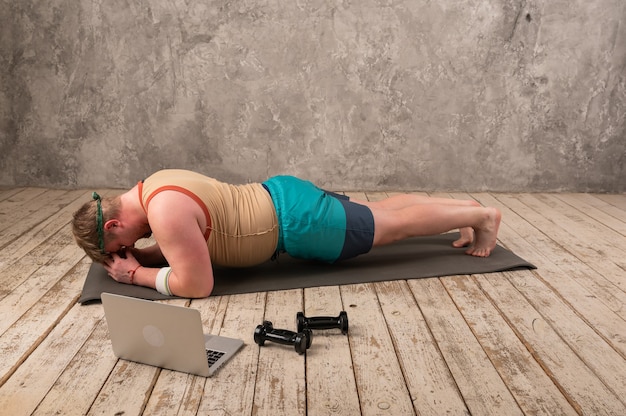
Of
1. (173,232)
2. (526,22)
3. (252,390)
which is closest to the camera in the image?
(252,390)

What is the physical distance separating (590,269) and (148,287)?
1.82 m

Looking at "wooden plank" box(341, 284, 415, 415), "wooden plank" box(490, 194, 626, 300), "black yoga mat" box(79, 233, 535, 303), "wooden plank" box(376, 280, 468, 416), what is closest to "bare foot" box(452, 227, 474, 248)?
"black yoga mat" box(79, 233, 535, 303)

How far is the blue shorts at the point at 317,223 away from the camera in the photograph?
8.32ft

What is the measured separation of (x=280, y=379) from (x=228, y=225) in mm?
772

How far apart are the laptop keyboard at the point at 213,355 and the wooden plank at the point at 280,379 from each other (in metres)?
0.12

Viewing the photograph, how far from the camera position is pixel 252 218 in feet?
8.20

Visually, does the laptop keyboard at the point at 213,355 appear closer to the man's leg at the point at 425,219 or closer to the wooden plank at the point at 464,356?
the wooden plank at the point at 464,356

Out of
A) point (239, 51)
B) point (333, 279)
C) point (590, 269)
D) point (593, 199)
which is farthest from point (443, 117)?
point (333, 279)

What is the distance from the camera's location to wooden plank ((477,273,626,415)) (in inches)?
68.5

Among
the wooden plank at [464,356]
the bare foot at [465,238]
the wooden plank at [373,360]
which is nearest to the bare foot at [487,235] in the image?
the bare foot at [465,238]

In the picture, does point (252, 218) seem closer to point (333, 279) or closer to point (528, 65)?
point (333, 279)

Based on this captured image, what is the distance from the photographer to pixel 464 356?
1.99m

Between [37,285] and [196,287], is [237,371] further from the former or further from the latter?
[37,285]

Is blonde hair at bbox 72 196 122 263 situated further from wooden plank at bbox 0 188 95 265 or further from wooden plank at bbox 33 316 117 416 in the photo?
wooden plank at bbox 0 188 95 265
